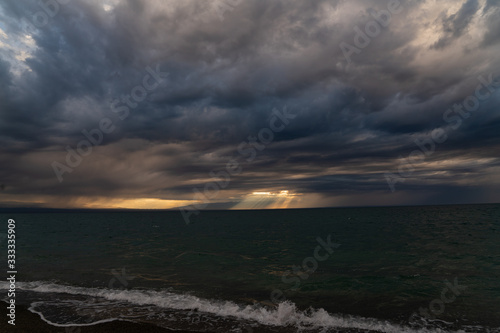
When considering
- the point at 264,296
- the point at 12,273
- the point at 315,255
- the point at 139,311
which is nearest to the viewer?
the point at 139,311

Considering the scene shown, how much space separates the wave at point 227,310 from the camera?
10648mm

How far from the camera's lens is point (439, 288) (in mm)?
15766

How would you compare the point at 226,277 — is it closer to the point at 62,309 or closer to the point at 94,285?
the point at 94,285

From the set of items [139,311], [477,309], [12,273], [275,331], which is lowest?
[477,309]

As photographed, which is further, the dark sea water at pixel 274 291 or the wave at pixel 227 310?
the dark sea water at pixel 274 291

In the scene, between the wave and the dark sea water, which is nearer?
the wave

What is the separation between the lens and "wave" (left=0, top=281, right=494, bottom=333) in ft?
34.9

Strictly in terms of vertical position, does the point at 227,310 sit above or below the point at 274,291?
above

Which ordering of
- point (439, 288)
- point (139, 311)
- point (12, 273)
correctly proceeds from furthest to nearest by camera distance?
point (12, 273), point (439, 288), point (139, 311)

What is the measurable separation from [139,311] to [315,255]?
19.4 metres

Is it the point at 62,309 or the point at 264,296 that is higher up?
the point at 62,309

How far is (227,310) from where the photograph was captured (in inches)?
483

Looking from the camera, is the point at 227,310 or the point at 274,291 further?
the point at 274,291

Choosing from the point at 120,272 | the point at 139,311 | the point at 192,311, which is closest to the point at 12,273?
the point at 120,272
